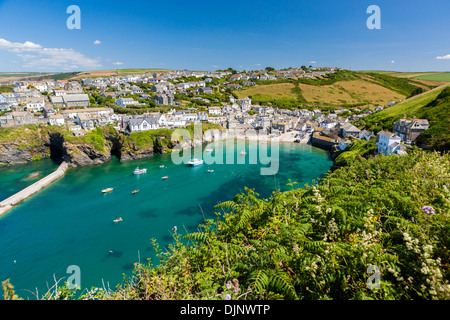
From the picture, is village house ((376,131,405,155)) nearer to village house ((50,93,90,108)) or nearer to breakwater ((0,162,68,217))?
breakwater ((0,162,68,217))

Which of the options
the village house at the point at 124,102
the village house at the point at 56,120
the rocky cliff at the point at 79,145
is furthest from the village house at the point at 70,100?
the rocky cliff at the point at 79,145

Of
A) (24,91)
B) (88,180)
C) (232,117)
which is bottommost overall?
(88,180)

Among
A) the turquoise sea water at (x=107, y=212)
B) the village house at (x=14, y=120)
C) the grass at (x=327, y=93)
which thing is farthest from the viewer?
the grass at (x=327, y=93)

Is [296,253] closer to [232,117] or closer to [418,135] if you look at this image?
[418,135]

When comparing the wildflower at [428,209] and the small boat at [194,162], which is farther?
the small boat at [194,162]

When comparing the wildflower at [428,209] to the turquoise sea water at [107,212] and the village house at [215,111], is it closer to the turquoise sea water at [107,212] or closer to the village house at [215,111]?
the turquoise sea water at [107,212]

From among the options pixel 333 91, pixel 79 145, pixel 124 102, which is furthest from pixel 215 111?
pixel 333 91

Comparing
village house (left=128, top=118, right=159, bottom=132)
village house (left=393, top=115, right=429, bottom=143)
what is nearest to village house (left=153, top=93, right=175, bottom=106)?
village house (left=128, top=118, right=159, bottom=132)
